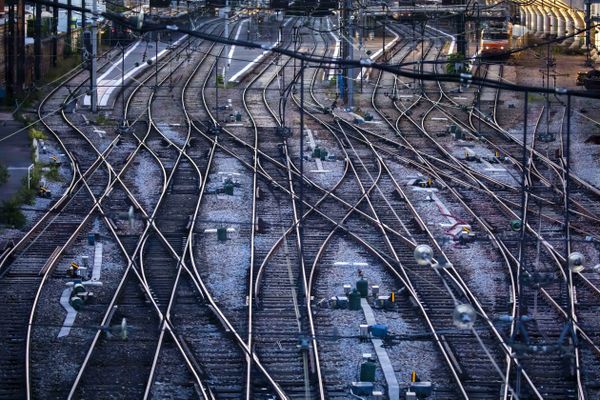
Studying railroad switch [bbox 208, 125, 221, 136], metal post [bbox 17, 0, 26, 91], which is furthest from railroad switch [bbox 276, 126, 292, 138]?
A: metal post [bbox 17, 0, 26, 91]

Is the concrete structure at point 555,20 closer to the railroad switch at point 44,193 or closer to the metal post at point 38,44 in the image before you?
the metal post at point 38,44

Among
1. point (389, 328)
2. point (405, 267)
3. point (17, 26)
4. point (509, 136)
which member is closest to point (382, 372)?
point (389, 328)

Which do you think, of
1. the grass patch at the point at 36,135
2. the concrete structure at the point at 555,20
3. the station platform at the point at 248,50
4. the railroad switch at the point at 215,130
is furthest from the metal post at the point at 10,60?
the concrete structure at the point at 555,20

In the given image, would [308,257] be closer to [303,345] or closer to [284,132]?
[303,345]

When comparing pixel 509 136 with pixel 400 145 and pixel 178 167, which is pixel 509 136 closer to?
pixel 400 145

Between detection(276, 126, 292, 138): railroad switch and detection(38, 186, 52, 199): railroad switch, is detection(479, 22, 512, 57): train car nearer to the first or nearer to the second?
detection(276, 126, 292, 138): railroad switch

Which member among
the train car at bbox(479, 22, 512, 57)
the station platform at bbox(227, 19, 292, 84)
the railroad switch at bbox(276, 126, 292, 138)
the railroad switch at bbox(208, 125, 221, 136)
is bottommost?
the railroad switch at bbox(208, 125, 221, 136)

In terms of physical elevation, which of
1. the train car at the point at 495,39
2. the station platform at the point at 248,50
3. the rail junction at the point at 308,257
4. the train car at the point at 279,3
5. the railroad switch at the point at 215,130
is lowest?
the rail junction at the point at 308,257

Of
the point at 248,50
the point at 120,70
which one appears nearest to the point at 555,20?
the point at 248,50

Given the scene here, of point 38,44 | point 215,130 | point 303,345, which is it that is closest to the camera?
point 303,345

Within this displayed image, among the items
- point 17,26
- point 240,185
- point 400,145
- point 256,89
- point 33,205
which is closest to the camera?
point 33,205

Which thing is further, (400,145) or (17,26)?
(17,26)
